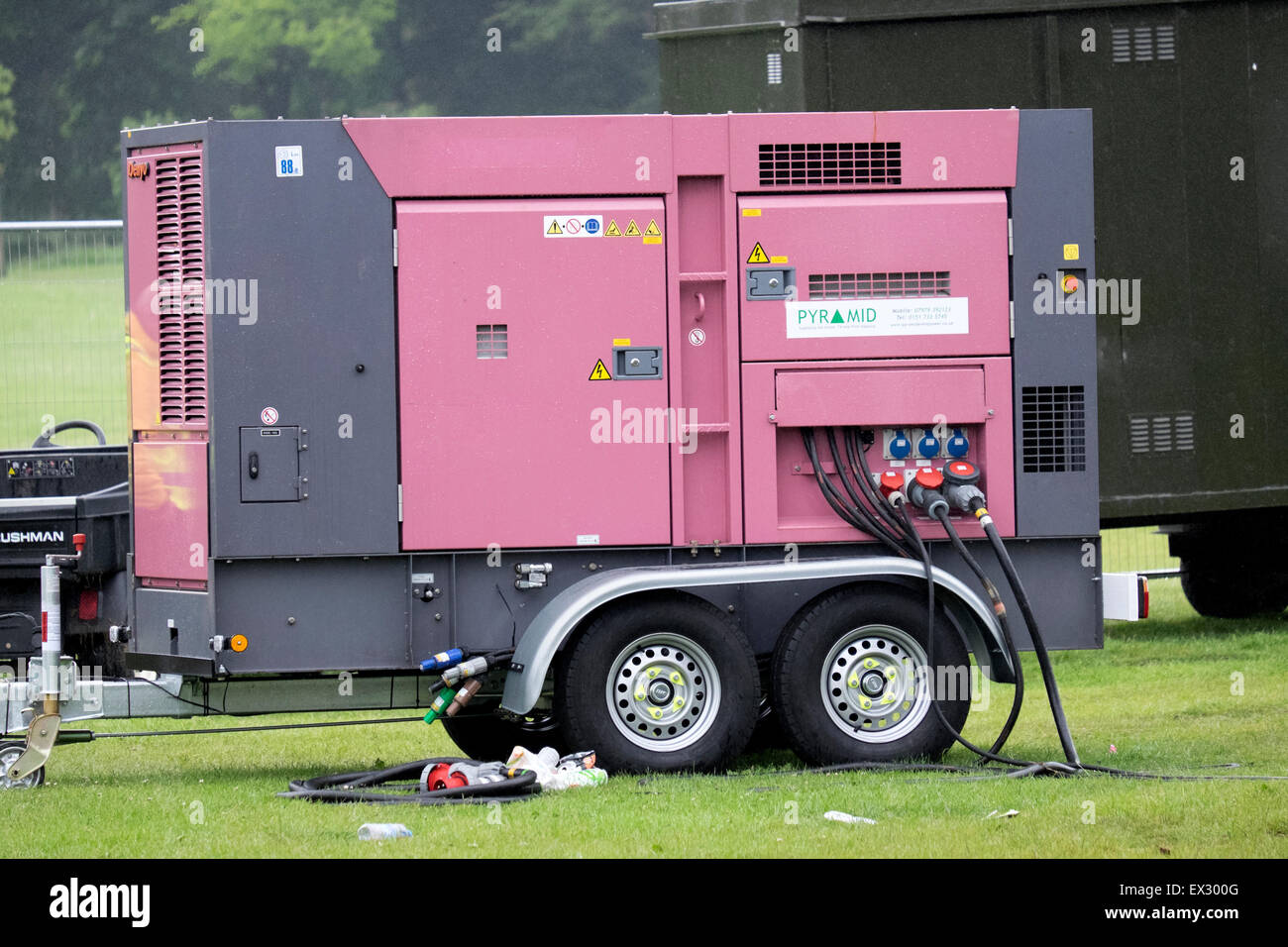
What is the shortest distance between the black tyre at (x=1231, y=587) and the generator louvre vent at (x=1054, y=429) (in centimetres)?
640

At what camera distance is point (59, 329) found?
16297 mm

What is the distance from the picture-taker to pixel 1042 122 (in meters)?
8.84

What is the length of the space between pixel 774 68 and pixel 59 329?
7183 mm

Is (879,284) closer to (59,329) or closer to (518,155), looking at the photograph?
(518,155)

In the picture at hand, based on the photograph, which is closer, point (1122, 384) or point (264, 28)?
point (1122, 384)

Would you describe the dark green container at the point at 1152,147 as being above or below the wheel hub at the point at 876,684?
above

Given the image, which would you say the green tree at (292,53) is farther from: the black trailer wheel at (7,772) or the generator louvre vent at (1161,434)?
the black trailer wheel at (7,772)

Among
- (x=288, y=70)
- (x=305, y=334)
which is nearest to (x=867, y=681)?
(x=305, y=334)

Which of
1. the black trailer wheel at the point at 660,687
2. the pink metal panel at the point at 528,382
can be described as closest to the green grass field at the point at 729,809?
the black trailer wheel at the point at 660,687

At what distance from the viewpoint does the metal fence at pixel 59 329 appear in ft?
51.0

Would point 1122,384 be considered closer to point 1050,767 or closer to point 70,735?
point 1050,767

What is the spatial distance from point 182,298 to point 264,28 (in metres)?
27.1
